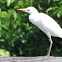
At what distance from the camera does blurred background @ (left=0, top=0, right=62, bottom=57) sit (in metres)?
2.59

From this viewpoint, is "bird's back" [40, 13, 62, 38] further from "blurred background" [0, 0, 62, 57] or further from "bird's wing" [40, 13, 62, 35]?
"blurred background" [0, 0, 62, 57]

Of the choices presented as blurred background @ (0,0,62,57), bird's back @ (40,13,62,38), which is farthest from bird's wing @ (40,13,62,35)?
blurred background @ (0,0,62,57)

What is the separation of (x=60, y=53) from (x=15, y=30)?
3.15 feet

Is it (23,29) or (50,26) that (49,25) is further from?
(23,29)

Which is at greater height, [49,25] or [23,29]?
[49,25]

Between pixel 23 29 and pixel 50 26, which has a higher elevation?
pixel 50 26

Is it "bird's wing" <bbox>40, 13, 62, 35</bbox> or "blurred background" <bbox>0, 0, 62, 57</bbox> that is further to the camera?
"blurred background" <bbox>0, 0, 62, 57</bbox>

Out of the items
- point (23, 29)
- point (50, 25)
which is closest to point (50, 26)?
point (50, 25)

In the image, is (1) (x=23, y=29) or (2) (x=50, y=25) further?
(1) (x=23, y=29)

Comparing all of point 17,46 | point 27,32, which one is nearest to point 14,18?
point 27,32

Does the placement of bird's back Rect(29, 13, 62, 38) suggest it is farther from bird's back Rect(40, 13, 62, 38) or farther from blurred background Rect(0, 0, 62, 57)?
blurred background Rect(0, 0, 62, 57)

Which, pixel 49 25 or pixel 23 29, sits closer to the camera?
pixel 49 25

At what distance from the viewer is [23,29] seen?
9.77 feet

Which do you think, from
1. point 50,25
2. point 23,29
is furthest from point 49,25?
point 23,29
